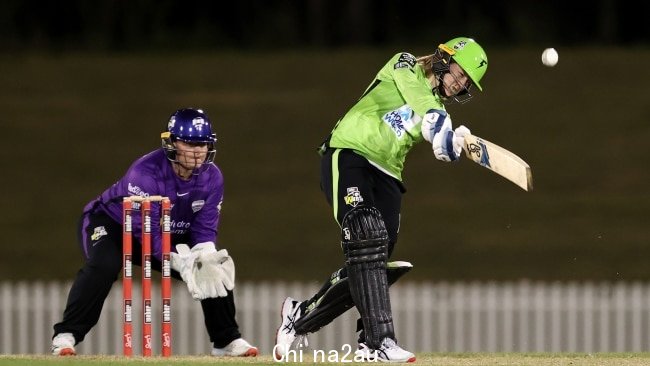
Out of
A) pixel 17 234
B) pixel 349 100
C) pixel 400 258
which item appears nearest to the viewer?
pixel 400 258

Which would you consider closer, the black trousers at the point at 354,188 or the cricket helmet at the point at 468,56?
the black trousers at the point at 354,188

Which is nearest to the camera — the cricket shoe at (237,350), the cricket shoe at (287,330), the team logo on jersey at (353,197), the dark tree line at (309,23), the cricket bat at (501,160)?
the cricket bat at (501,160)

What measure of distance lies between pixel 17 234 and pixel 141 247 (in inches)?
315

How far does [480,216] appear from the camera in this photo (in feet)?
50.1

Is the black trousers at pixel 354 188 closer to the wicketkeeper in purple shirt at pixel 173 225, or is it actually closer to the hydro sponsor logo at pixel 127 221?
the wicketkeeper in purple shirt at pixel 173 225

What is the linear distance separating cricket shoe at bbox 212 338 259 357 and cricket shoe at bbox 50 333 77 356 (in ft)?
2.54

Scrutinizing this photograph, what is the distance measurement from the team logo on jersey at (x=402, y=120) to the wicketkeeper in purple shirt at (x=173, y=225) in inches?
39.1

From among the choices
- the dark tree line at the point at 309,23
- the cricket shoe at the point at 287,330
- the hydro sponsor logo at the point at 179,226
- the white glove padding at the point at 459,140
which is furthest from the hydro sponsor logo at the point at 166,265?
the dark tree line at the point at 309,23

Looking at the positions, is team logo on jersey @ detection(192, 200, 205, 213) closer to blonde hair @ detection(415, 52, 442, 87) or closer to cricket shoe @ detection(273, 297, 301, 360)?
cricket shoe @ detection(273, 297, 301, 360)

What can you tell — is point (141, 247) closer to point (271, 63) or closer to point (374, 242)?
point (374, 242)

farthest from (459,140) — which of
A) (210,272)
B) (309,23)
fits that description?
(309,23)

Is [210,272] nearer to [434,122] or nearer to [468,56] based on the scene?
[434,122]

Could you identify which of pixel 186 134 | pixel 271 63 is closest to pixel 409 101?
pixel 186 134

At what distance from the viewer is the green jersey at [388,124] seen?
7012 mm
